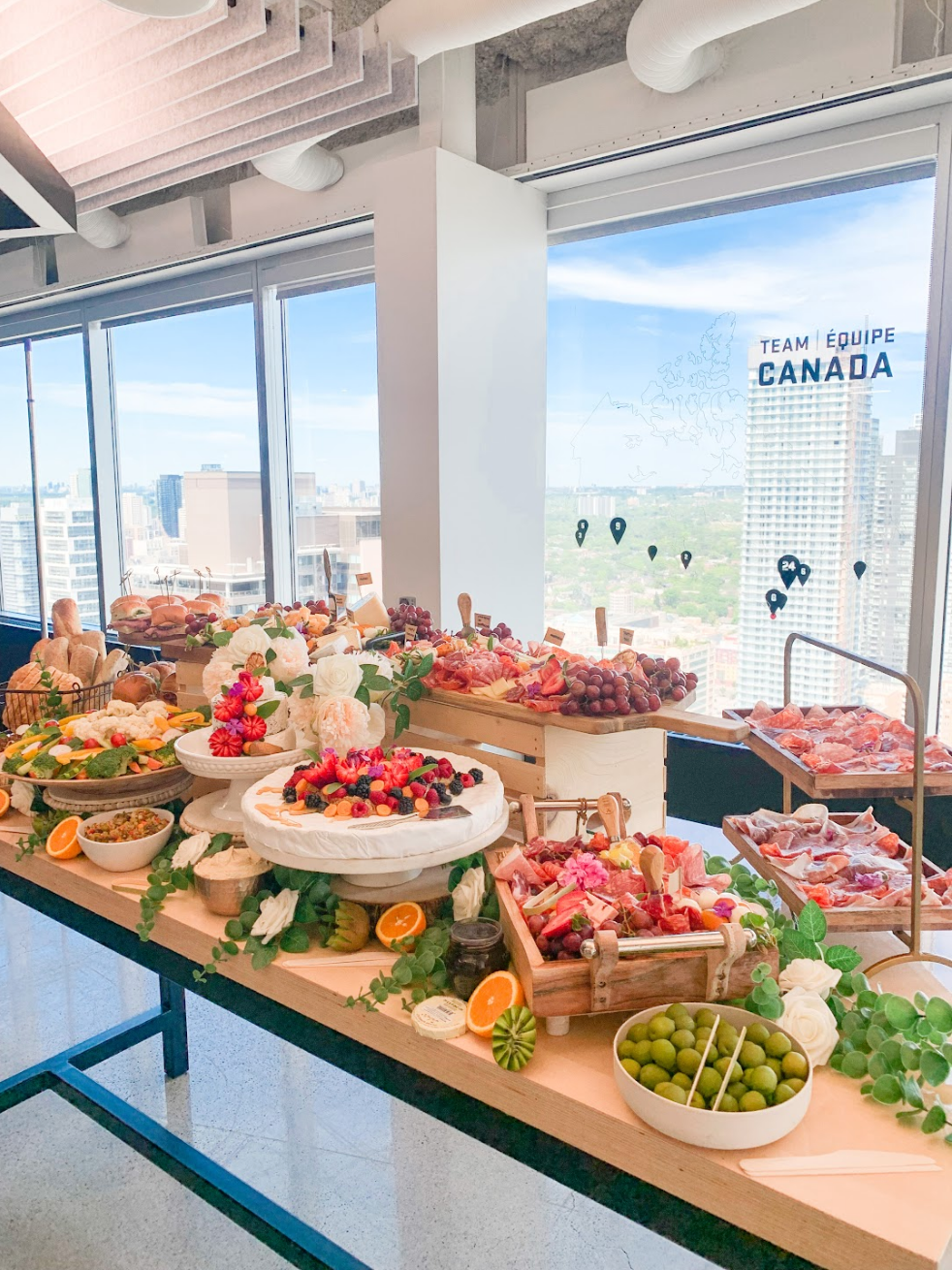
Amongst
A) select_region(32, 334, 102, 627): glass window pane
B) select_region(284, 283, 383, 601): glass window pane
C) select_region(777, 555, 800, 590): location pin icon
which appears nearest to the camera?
select_region(777, 555, 800, 590): location pin icon

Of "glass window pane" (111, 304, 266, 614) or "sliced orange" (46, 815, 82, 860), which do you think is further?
"glass window pane" (111, 304, 266, 614)

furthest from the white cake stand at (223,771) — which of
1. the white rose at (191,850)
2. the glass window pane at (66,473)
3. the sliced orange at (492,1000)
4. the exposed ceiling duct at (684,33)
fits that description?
the glass window pane at (66,473)

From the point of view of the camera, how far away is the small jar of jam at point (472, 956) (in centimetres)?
137

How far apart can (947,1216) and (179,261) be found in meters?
5.58

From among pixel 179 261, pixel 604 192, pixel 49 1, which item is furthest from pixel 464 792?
pixel 179 261

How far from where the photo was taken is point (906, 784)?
1.93 metres

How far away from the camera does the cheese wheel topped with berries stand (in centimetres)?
144

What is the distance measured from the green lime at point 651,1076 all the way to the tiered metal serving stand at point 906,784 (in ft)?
2.12

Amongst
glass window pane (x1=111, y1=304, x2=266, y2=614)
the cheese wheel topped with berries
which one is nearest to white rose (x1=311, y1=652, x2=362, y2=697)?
the cheese wheel topped with berries

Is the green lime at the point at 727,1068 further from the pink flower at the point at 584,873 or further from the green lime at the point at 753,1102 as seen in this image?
the pink flower at the point at 584,873

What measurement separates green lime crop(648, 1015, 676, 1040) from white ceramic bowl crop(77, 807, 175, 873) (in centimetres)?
110

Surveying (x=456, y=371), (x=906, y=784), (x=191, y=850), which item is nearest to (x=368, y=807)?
(x=191, y=850)

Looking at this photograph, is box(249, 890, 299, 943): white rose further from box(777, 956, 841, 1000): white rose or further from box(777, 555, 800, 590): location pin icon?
box(777, 555, 800, 590): location pin icon

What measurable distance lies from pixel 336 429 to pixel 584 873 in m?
4.18
